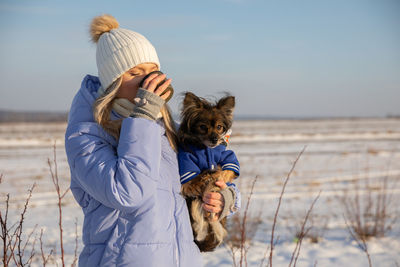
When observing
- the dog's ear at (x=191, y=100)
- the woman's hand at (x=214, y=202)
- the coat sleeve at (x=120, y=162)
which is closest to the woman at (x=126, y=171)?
the coat sleeve at (x=120, y=162)

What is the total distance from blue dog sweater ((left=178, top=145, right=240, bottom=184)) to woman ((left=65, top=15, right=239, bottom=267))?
335 mm

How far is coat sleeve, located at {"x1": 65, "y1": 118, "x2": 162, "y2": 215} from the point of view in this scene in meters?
1.64

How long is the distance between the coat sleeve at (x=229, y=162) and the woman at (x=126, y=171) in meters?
0.69

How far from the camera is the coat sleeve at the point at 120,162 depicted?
1.64 metres

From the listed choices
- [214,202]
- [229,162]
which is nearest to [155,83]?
[214,202]

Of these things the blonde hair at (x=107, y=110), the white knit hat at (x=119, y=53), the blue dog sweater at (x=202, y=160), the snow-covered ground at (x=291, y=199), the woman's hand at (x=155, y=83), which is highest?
the white knit hat at (x=119, y=53)

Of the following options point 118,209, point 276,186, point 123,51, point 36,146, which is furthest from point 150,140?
point 36,146

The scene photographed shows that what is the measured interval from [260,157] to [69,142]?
15.3 meters

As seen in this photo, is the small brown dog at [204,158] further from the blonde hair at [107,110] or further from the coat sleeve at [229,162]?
the blonde hair at [107,110]

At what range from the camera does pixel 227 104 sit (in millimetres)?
3018

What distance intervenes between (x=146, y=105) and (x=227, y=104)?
Result: 1.31m

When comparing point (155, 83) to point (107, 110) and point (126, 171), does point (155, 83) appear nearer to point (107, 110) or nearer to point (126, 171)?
point (107, 110)

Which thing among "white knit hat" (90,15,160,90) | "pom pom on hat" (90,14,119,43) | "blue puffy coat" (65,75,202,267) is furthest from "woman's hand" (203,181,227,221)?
"pom pom on hat" (90,14,119,43)

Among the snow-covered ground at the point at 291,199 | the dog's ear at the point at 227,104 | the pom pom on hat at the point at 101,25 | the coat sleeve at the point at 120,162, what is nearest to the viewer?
the coat sleeve at the point at 120,162
